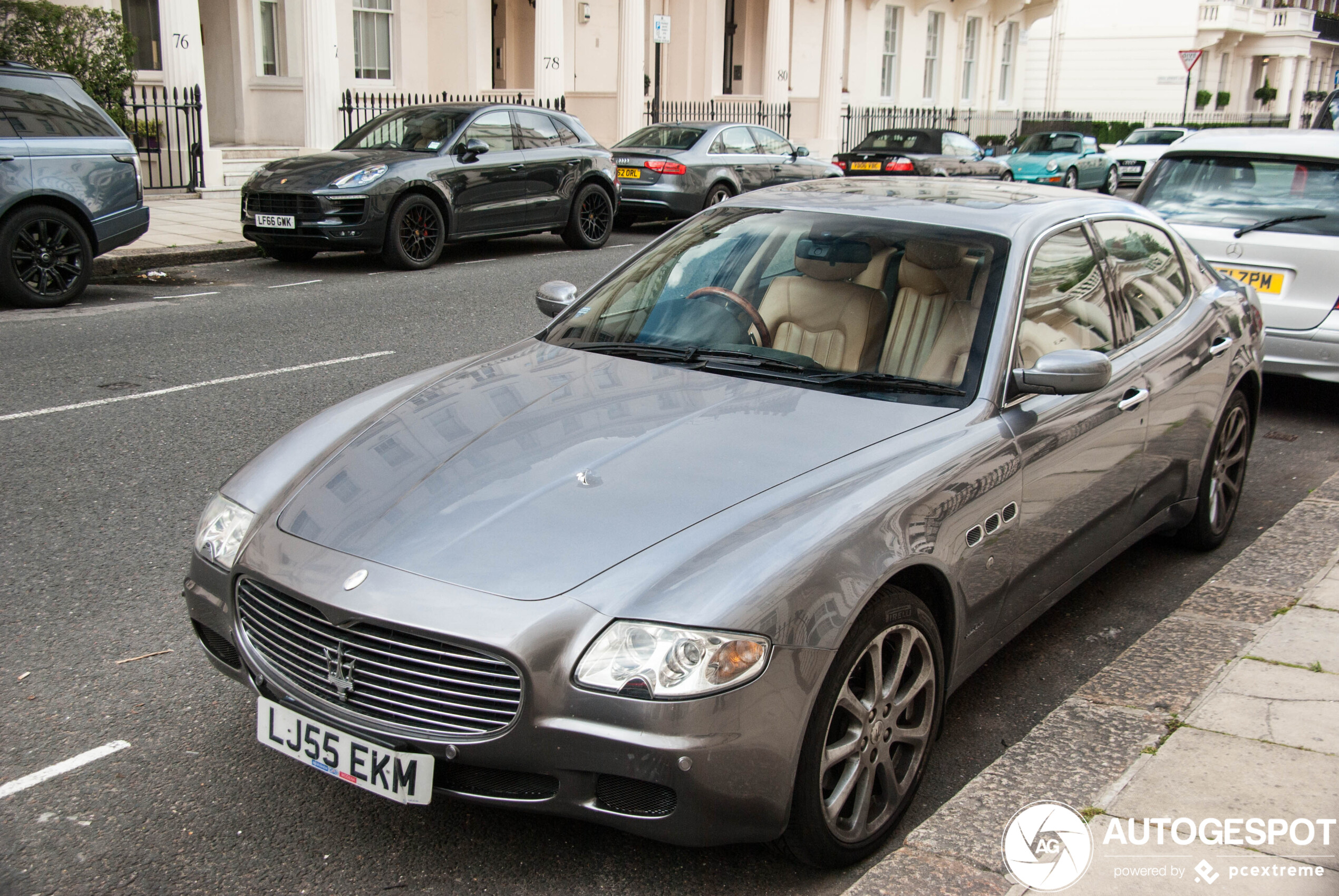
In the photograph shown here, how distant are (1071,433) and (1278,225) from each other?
14.4 ft

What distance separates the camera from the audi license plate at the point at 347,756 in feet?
8.71

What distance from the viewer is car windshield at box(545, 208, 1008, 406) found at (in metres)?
3.68

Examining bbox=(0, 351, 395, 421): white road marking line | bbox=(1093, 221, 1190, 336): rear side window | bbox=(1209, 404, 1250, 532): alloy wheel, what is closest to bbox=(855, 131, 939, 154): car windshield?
bbox=(0, 351, 395, 421): white road marking line

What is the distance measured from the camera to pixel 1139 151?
103 feet

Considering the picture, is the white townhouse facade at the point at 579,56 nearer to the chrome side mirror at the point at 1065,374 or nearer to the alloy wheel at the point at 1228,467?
the alloy wheel at the point at 1228,467

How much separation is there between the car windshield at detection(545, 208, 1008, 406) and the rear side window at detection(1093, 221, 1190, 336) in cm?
82

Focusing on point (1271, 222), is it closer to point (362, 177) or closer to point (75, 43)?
point (362, 177)

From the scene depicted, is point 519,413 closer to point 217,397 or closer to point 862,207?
point 862,207

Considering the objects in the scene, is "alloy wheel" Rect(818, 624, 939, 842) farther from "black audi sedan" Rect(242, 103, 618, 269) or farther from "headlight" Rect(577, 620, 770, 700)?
"black audi sedan" Rect(242, 103, 618, 269)

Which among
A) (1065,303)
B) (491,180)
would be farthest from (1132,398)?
(491,180)

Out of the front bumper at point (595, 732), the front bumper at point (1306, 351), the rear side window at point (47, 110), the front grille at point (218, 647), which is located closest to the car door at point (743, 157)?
the rear side window at point (47, 110)

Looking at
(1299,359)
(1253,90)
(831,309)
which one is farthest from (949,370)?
(1253,90)

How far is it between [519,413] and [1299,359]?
18.2 ft

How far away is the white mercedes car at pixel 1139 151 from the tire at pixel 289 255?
23.1 m
